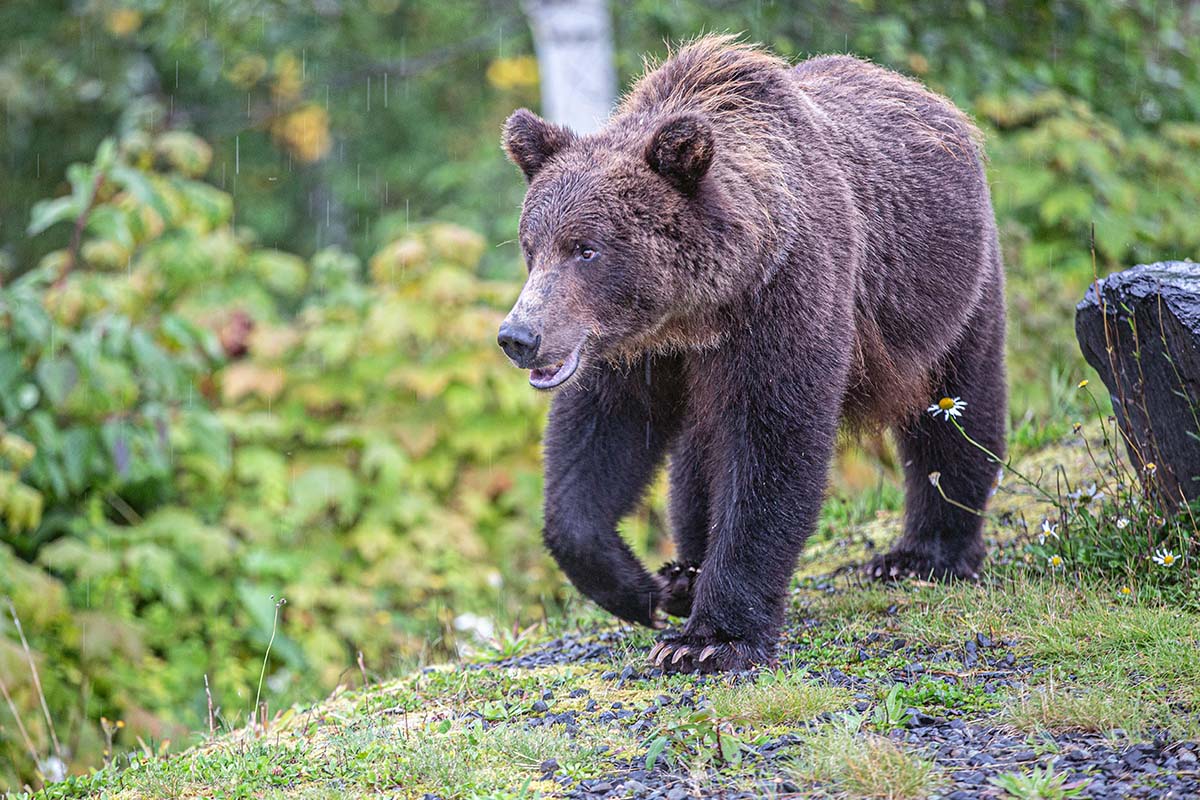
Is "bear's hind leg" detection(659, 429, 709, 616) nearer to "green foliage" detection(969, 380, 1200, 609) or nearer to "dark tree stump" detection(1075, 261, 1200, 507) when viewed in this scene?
"green foliage" detection(969, 380, 1200, 609)

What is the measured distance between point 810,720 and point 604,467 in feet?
4.49

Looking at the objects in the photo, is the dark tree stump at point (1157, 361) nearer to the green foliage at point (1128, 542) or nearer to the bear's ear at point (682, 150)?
the green foliage at point (1128, 542)

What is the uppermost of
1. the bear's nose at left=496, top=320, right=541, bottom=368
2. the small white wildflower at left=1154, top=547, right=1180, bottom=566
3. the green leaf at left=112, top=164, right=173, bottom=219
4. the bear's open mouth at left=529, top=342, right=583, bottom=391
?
the green leaf at left=112, top=164, right=173, bottom=219

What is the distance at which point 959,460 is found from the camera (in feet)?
18.2

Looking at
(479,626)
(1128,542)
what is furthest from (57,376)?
(1128,542)

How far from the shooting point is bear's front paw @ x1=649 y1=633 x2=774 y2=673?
439 cm

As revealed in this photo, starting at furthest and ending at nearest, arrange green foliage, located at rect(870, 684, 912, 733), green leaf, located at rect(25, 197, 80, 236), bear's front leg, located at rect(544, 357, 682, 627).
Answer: green leaf, located at rect(25, 197, 80, 236), bear's front leg, located at rect(544, 357, 682, 627), green foliage, located at rect(870, 684, 912, 733)

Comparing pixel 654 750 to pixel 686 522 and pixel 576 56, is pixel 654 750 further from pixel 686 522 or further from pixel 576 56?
pixel 576 56

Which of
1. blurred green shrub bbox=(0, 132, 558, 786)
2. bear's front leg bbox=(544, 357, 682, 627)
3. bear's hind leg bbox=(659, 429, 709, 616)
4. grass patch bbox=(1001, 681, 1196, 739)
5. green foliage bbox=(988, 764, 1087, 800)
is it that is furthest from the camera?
blurred green shrub bbox=(0, 132, 558, 786)

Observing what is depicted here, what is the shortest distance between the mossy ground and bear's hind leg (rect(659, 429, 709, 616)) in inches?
9.7

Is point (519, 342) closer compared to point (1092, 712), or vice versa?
point (1092, 712)

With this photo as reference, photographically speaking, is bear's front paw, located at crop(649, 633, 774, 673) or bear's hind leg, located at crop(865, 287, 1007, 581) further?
bear's hind leg, located at crop(865, 287, 1007, 581)

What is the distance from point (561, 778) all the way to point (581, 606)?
2531 mm

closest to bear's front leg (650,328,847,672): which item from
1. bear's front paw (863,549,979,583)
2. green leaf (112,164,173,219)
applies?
bear's front paw (863,549,979,583)
